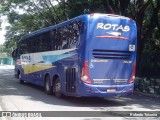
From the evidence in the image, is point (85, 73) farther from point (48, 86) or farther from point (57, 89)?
point (48, 86)

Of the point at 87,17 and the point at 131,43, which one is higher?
the point at 87,17

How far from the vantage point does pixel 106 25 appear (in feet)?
44.2

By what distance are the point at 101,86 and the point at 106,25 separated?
249cm

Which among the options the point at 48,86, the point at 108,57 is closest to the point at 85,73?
the point at 108,57

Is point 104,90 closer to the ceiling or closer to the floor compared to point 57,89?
closer to the ceiling

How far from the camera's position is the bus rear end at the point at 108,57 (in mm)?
13188

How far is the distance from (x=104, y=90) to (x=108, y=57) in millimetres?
1366

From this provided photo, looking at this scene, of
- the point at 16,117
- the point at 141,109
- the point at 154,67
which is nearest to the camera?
the point at 16,117

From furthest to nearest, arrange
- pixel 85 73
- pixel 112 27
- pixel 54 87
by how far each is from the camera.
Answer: pixel 54 87 → pixel 112 27 → pixel 85 73

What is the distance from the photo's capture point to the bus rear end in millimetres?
13188

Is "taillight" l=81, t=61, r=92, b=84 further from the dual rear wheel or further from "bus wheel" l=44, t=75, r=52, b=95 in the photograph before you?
"bus wheel" l=44, t=75, r=52, b=95

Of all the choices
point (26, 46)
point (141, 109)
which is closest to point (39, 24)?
point (26, 46)

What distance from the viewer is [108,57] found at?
1359cm

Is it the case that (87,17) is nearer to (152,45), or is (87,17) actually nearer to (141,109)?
(141,109)
